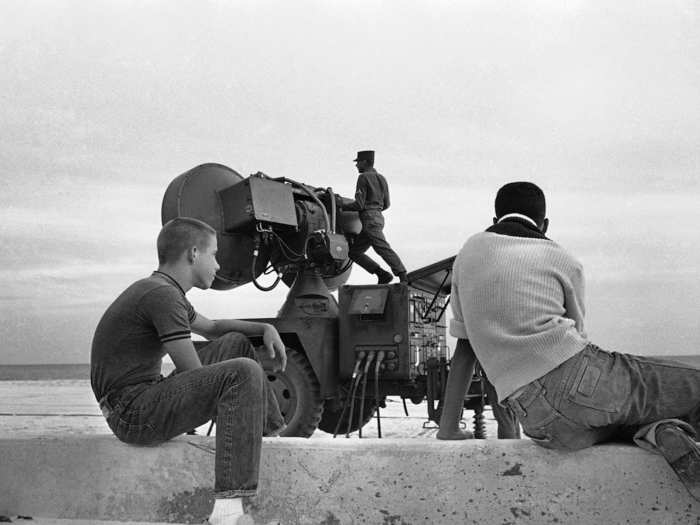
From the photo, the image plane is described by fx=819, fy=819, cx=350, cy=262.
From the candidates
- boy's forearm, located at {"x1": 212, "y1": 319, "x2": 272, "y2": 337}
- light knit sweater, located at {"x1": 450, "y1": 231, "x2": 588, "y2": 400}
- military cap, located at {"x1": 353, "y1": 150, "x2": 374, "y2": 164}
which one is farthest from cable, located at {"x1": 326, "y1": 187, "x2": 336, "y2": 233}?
light knit sweater, located at {"x1": 450, "y1": 231, "x2": 588, "y2": 400}

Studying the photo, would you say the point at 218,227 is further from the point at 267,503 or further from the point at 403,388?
the point at 267,503

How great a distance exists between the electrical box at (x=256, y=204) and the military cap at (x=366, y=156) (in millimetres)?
1261

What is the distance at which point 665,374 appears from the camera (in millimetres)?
3268

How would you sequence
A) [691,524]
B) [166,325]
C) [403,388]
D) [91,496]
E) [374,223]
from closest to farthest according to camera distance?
[691,524] < [166,325] < [91,496] < [403,388] < [374,223]

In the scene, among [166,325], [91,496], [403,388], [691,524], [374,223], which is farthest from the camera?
[374,223]

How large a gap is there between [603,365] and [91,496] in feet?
8.02

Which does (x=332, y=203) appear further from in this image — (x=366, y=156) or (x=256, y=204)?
(x=256, y=204)

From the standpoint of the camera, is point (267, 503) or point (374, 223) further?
point (374, 223)

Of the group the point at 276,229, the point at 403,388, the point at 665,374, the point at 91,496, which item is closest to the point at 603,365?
the point at 665,374

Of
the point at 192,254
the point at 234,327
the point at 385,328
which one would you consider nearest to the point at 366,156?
the point at 385,328

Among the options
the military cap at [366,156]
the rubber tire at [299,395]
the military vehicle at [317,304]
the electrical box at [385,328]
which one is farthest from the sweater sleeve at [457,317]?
the military cap at [366,156]

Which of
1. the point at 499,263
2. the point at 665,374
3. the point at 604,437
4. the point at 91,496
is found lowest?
the point at 91,496

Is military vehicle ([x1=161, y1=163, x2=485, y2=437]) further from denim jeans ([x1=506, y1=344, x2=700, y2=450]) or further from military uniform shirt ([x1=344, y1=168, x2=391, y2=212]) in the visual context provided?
denim jeans ([x1=506, y1=344, x2=700, y2=450])

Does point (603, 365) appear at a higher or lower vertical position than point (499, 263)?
lower
